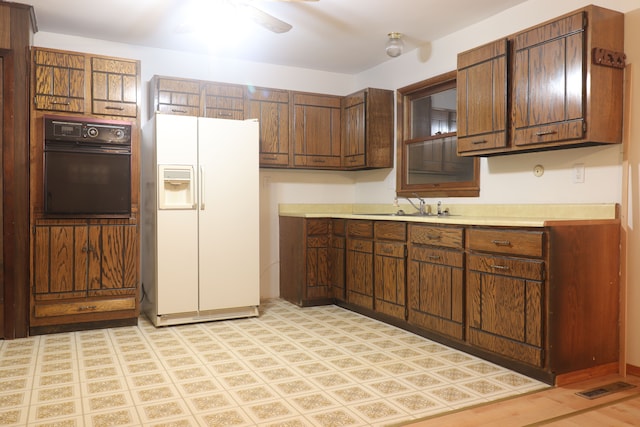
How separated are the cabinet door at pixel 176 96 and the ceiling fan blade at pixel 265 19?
1543 mm

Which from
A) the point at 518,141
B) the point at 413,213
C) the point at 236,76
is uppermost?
the point at 236,76

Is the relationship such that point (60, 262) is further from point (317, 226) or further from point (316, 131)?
point (316, 131)

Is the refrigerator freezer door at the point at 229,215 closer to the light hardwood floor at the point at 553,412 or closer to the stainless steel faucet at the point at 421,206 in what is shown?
the stainless steel faucet at the point at 421,206

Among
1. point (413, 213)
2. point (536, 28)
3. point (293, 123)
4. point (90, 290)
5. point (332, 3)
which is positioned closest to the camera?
point (536, 28)

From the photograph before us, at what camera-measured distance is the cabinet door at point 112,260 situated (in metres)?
3.85

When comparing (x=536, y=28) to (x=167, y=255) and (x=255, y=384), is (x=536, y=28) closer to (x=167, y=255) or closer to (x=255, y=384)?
(x=255, y=384)

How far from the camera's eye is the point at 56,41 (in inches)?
167

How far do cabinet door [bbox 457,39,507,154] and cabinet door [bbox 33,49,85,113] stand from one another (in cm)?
290

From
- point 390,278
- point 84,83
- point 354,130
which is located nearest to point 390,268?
point 390,278

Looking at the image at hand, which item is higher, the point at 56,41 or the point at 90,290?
the point at 56,41

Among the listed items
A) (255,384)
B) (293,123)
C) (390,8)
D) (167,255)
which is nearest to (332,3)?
(390,8)

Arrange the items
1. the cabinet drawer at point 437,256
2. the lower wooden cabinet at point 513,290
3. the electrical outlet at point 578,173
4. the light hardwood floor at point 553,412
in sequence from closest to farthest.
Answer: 1. the light hardwood floor at point 553,412
2. the lower wooden cabinet at point 513,290
3. the electrical outlet at point 578,173
4. the cabinet drawer at point 437,256

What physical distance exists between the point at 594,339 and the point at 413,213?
210cm

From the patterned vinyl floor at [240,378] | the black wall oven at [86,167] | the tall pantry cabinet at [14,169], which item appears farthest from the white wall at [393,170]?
the patterned vinyl floor at [240,378]
